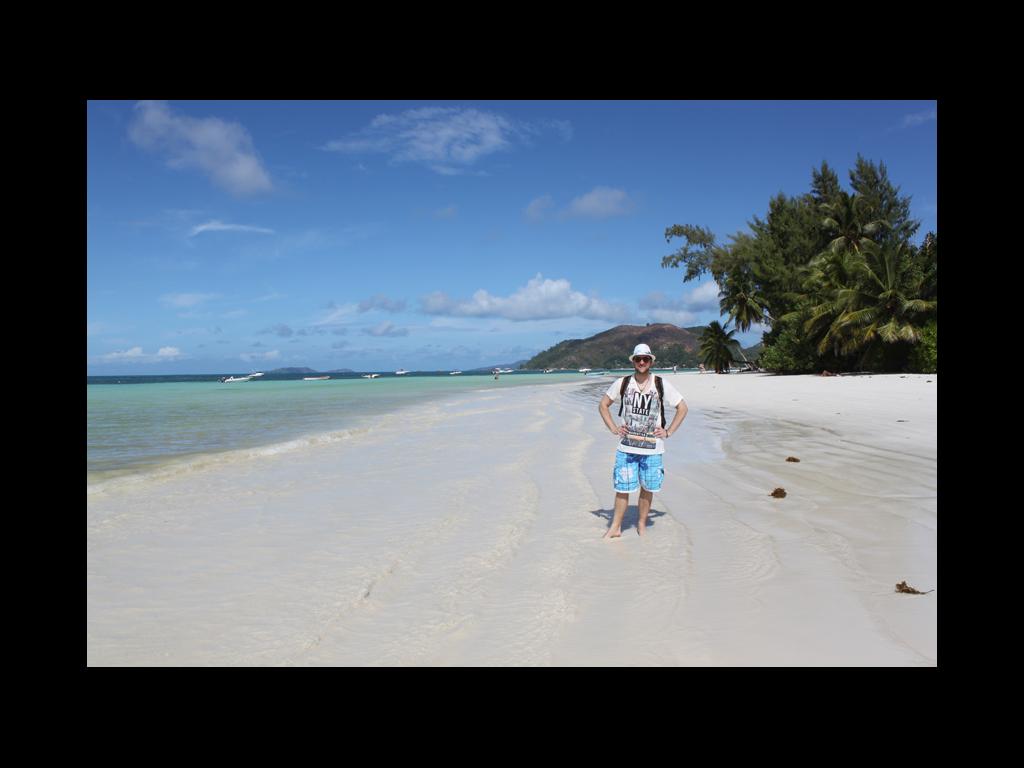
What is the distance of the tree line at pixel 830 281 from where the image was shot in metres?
35.7

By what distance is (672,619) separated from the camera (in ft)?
12.9

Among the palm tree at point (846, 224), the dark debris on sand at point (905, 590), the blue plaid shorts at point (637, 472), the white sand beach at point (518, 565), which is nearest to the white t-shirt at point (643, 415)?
the blue plaid shorts at point (637, 472)

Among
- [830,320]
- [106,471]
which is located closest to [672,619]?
[106,471]

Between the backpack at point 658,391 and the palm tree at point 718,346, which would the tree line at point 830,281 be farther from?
the backpack at point 658,391

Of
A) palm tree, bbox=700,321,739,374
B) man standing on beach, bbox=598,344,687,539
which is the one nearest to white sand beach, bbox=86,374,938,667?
man standing on beach, bbox=598,344,687,539

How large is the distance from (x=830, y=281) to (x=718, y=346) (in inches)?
804

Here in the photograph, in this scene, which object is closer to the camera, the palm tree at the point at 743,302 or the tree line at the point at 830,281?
the tree line at the point at 830,281

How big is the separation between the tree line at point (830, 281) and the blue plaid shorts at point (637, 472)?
33213 millimetres

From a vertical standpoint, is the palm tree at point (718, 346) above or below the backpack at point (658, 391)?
above

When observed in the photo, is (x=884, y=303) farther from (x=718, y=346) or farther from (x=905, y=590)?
(x=905, y=590)
